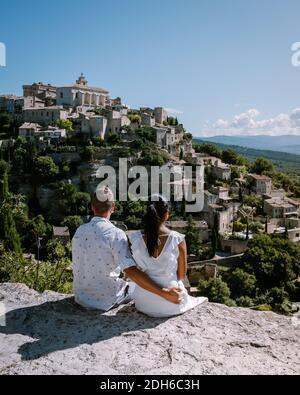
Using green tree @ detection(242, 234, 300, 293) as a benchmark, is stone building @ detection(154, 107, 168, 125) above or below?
above

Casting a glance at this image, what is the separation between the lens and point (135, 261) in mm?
4297

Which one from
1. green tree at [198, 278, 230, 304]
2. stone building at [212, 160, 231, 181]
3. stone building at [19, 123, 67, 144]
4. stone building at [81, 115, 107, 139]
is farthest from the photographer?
stone building at [81, 115, 107, 139]

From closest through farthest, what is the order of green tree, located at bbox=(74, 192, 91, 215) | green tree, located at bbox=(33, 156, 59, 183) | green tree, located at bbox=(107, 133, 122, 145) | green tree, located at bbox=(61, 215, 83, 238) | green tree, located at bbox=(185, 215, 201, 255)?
green tree, located at bbox=(185, 215, 201, 255) → green tree, located at bbox=(61, 215, 83, 238) → green tree, located at bbox=(74, 192, 91, 215) → green tree, located at bbox=(33, 156, 59, 183) → green tree, located at bbox=(107, 133, 122, 145)

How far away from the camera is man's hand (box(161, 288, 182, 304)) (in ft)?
13.4

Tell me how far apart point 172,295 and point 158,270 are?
0.28 m

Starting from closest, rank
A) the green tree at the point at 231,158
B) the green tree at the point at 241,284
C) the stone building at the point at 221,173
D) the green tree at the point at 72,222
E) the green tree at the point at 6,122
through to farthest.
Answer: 1. the green tree at the point at 241,284
2. the green tree at the point at 72,222
3. the stone building at the point at 221,173
4. the green tree at the point at 6,122
5. the green tree at the point at 231,158

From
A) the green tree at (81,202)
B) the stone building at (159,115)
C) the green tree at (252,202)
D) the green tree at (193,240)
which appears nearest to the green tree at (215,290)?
the green tree at (193,240)

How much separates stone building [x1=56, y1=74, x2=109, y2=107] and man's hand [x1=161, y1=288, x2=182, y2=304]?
5638cm

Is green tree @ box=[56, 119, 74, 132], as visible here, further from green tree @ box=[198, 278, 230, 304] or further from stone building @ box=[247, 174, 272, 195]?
green tree @ box=[198, 278, 230, 304]

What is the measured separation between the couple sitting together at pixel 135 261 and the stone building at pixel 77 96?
5596 cm

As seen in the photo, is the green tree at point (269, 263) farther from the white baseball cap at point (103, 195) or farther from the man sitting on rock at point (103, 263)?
the white baseball cap at point (103, 195)

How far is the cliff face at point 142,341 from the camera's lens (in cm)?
336

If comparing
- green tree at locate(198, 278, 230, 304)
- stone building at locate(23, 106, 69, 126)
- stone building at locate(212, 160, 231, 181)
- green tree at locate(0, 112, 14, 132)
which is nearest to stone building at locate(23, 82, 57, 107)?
stone building at locate(23, 106, 69, 126)
